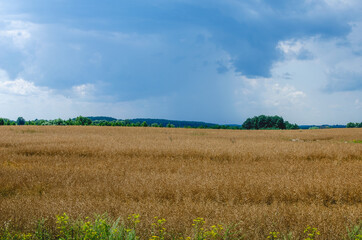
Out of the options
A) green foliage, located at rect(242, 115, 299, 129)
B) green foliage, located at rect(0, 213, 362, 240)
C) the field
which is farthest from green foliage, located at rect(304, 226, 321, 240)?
green foliage, located at rect(242, 115, 299, 129)

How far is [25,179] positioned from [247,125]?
85.2 metres

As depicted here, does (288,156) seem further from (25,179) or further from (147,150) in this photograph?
(25,179)

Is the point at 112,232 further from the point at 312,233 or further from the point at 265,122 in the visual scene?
the point at 265,122

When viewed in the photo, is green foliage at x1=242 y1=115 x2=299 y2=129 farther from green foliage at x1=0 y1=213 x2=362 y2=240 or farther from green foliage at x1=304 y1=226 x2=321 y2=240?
green foliage at x1=0 y1=213 x2=362 y2=240

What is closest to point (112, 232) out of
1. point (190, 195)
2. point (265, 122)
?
point (190, 195)

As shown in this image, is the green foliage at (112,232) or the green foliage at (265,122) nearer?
the green foliage at (112,232)

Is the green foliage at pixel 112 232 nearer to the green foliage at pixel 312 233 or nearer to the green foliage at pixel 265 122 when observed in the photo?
the green foliage at pixel 312 233

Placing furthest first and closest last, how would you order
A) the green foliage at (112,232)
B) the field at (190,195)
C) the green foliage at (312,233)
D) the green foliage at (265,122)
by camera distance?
1. the green foliage at (265,122)
2. the field at (190,195)
3. the green foliage at (312,233)
4. the green foliage at (112,232)

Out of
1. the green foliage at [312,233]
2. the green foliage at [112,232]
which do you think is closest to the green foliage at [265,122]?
the green foliage at [312,233]

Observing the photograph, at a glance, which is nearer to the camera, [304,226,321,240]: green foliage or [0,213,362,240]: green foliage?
[0,213,362,240]: green foliage

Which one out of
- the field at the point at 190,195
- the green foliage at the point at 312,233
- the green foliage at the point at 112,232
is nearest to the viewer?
the green foliage at the point at 112,232

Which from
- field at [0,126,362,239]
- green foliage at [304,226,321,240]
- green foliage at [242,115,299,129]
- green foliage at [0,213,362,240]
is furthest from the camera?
green foliage at [242,115,299,129]

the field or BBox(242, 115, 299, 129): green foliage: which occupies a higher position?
BBox(242, 115, 299, 129): green foliage

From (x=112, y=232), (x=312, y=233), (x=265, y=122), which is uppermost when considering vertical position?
(x=265, y=122)
